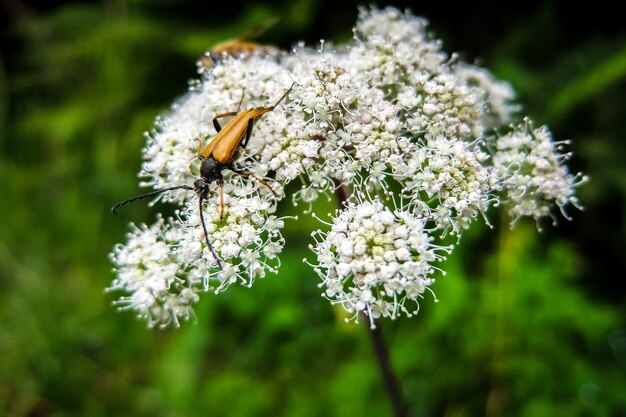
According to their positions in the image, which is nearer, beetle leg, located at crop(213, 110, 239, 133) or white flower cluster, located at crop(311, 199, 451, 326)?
white flower cluster, located at crop(311, 199, 451, 326)

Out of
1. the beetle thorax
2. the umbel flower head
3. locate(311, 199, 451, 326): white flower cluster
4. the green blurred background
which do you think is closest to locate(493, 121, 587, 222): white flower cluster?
the umbel flower head

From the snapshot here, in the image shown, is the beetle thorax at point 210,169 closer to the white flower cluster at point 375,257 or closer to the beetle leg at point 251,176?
the beetle leg at point 251,176

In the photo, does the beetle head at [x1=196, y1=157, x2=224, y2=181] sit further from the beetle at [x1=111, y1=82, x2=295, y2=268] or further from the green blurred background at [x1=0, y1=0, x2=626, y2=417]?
the green blurred background at [x1=0, y1=0, x2=626, y2=417]

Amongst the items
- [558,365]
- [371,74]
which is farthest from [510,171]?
[558,365]

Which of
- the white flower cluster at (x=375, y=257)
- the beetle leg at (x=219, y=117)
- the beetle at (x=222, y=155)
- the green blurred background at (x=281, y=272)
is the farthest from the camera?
the green blurred background at (x=281, y=272)

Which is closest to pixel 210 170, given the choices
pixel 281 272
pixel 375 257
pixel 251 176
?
pixel 251 176

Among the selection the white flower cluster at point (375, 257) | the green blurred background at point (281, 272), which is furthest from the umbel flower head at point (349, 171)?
the green blurred background at point (281, 272)

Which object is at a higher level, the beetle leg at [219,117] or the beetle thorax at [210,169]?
the beetle leg at [219,117]

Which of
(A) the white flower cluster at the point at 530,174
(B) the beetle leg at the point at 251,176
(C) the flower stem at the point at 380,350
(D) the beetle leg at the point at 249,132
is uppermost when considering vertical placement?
(D) the beetle leg at the point at 249,132
